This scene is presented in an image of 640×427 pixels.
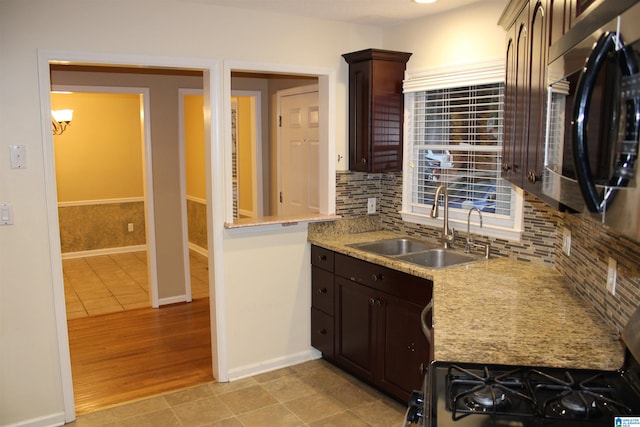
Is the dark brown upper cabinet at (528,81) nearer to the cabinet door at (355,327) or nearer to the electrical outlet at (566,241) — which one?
the electrical outlet at (566,241)

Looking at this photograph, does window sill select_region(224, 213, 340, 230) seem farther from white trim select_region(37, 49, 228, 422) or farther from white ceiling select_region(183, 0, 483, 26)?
white ceiling select_region(183, 0, 483, 26)

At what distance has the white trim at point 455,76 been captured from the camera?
319 cm

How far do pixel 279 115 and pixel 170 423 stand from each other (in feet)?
9.62

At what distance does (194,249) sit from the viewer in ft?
25.0

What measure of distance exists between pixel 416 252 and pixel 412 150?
2.54 feet

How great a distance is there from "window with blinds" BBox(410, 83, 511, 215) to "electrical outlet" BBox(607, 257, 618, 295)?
1.31 metres

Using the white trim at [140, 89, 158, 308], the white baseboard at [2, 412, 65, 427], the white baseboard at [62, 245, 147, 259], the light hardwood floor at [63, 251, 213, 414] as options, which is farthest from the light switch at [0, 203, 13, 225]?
the white baseboard at [62, 245, 147, 259]

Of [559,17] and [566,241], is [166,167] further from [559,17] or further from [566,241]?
[559,17]

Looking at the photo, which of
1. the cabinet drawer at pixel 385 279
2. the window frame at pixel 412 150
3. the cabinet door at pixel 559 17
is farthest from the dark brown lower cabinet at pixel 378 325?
the cabinet door at pixel 559 17

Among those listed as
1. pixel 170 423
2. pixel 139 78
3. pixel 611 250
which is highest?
pixel 139 78

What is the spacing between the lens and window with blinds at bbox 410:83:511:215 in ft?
11.0

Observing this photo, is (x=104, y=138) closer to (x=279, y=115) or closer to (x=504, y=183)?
(x=279, y=115)

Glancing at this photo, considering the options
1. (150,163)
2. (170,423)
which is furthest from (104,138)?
(170,423)

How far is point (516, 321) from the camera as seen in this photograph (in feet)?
6.88
